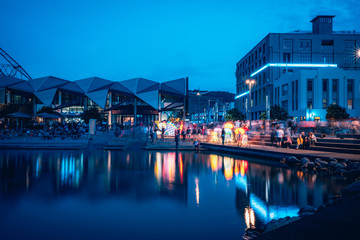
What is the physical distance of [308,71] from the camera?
130ft

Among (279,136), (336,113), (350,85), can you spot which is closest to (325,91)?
(350,85)

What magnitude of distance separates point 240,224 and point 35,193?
222 inches

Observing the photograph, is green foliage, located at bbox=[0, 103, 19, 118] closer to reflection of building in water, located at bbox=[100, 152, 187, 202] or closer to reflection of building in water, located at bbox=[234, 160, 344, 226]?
reflection of building in water, located at bbox=[100, 152, 187, 202]

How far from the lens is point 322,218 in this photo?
4387 mm

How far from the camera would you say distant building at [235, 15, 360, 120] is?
39250mm

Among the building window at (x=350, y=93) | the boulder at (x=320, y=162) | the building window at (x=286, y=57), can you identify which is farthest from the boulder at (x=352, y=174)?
the building window at (x=286, y=57)

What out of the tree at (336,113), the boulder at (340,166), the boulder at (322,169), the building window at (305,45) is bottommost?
the boulder at (322,169)

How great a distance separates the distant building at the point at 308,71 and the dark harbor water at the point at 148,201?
31351 millimetres

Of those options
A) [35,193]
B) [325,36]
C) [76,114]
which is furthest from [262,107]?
[35,193]

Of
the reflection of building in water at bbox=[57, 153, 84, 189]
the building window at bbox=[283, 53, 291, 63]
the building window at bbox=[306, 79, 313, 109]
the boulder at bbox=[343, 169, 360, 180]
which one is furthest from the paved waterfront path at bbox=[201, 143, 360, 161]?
the building window at bbox=[283, 53, 291, 63]

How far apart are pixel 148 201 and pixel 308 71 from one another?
38071 mm

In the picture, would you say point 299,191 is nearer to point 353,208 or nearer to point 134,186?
point 353,208

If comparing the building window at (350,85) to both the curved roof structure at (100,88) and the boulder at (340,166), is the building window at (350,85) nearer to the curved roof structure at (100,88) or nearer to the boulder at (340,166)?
the curved roof structure at (100,88)

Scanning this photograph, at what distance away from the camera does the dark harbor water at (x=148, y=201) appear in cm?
530
